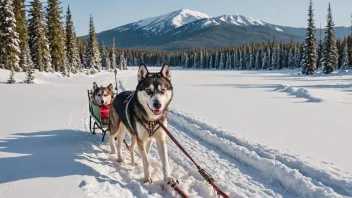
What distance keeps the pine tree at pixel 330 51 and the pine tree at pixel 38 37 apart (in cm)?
4899

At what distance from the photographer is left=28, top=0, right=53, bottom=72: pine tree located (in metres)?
47.0

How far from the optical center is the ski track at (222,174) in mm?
4926

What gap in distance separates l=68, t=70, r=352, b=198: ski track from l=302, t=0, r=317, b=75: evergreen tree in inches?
2073

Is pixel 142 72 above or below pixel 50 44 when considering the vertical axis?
below

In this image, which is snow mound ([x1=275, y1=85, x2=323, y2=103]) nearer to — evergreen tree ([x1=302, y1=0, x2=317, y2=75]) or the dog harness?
the dog harness

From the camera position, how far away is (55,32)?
2013 inches

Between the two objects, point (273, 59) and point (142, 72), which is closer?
point (142, 72)

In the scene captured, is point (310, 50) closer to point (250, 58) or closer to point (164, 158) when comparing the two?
point (250, 58)

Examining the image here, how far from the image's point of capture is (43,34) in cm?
4775

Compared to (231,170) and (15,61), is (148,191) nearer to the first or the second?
(231,170)

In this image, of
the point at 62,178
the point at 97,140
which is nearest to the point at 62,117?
the point at 97,140

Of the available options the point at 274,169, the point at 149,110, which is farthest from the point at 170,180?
the point at 274,169

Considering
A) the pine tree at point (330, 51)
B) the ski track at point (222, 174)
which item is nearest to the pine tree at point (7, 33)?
the ski track at point (222, 174)

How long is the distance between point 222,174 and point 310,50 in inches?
2218
